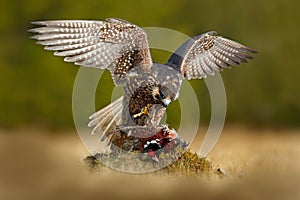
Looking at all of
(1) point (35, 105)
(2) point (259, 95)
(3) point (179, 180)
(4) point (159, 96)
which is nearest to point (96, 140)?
(4) point (159, 96)

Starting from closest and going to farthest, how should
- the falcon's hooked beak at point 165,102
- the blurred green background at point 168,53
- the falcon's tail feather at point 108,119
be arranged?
the falcon's hooked beak at point 165,102 → the falcon's tail feather at point 108,119 → the blurred green background at point 168,53

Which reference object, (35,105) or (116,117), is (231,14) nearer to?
(35,105)

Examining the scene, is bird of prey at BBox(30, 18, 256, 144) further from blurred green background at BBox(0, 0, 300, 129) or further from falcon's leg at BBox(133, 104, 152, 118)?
blurred green background at BBox(0, 0, 300, 129)

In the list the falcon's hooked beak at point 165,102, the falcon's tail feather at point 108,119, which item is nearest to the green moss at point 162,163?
the falcon's hooked beak at point 165,102

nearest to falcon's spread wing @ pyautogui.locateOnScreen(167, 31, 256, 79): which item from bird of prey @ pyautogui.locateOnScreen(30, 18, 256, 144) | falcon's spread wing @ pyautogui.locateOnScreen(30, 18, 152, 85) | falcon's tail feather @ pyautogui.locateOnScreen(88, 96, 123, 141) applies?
bird of prey @ pyautogui.locateOnScreen(30, 18, 256, 144)

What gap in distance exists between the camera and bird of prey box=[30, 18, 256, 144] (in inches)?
298

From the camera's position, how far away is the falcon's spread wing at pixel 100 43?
298 inches

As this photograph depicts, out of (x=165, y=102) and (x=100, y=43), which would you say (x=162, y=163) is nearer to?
(x=165, y=102)

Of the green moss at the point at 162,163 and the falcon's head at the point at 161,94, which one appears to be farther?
the falcon's head at the point at 161,94

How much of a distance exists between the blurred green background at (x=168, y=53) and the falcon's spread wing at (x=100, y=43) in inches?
264

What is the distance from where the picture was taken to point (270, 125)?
15883mm

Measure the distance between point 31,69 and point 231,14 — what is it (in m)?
4.85

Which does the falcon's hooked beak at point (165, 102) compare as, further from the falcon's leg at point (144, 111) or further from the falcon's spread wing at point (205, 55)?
the falcon's spread wing at point (205, 55)

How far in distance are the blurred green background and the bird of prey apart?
262 inches
